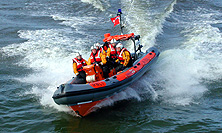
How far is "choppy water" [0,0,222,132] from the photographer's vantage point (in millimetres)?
5820

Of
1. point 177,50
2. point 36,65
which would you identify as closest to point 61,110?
point 36,65

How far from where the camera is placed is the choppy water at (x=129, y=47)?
5.82 metres

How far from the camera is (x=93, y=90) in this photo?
18.7ft

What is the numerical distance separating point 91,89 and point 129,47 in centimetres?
556

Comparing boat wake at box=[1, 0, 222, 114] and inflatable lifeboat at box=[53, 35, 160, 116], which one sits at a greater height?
boat wake at box=[1, 0, 222, 114]

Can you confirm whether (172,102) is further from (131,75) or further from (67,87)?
(67,87)

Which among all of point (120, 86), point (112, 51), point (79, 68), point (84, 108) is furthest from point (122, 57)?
point (84, 108)

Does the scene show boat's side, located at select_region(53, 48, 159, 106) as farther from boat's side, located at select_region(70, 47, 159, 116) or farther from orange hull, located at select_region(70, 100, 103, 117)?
orange hull, located at select_region(70, 100, 103, 117)

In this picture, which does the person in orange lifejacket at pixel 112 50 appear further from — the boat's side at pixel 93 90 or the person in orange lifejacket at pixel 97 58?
the boat's side at pixel 93 90

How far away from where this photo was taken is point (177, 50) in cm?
1015

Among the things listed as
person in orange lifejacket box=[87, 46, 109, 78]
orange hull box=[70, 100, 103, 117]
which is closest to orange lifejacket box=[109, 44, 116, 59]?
person in orange lifejacket box=[87, 46, 109, 78]

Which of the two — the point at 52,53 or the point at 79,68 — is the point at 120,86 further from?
the point at 52,53

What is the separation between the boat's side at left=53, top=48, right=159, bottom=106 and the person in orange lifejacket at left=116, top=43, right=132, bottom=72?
0.70ft

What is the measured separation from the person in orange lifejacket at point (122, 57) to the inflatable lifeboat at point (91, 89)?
159 millimetres
